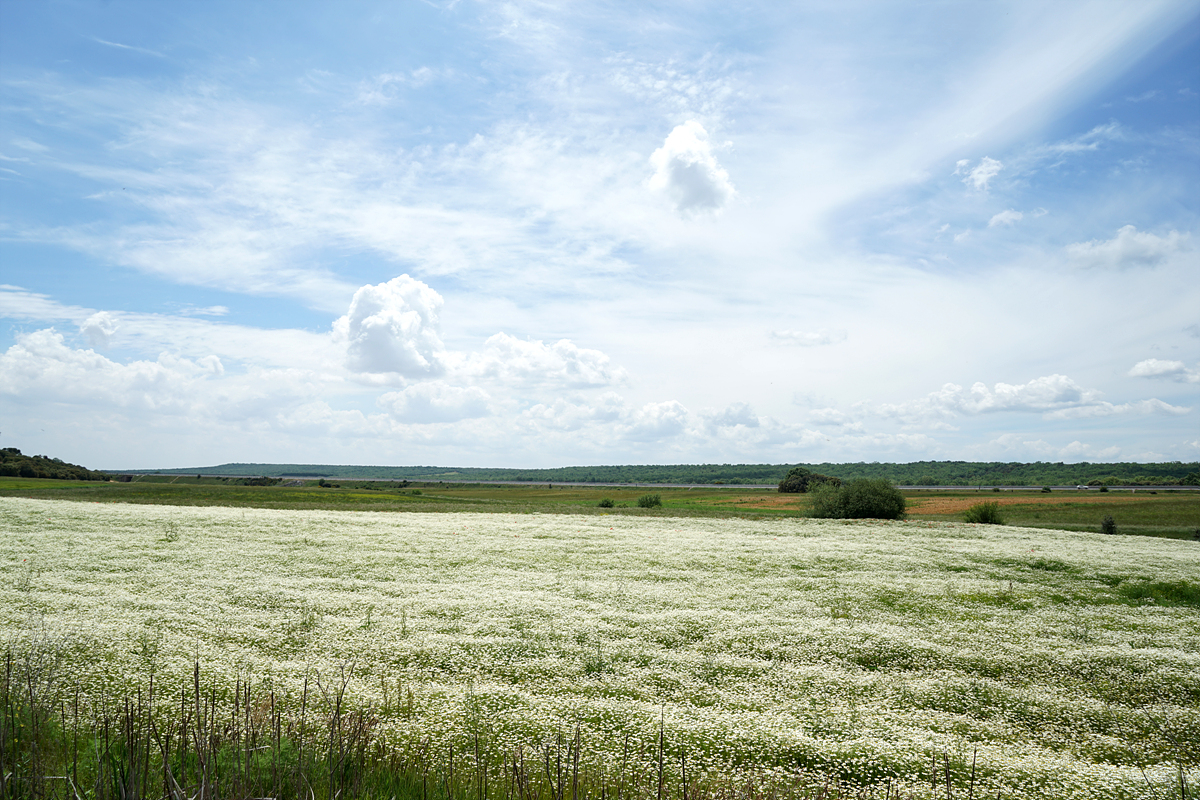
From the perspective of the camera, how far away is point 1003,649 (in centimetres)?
1339

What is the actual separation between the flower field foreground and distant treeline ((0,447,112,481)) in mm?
102443

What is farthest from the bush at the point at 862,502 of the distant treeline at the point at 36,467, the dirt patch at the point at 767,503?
the distant treeline at the point at 36,467

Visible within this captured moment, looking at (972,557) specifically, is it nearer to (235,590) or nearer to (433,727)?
(433,727)

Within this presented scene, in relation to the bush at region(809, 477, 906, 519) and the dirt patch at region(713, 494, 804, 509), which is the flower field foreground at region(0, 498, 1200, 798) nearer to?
the bush at region(809, 477, 906, 519)

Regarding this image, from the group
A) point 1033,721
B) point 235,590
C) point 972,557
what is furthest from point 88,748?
point 972,557

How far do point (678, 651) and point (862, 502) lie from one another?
135 ft

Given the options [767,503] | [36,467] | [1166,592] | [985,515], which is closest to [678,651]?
[1166,592]

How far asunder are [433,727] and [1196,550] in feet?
122

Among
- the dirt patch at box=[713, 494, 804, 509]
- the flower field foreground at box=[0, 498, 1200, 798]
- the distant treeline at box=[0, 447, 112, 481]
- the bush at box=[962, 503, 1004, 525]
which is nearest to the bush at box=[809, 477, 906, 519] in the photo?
the bush at box=[962, 503, 1004, 525]

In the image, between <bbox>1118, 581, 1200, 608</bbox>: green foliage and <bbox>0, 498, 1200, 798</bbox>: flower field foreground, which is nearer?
<bbox>0, 498, 1200, 798</bbox>: flower field foreground

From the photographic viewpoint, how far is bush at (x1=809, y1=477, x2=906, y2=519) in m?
48.8

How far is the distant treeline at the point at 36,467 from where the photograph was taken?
329 feet

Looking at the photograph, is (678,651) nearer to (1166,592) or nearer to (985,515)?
(1166,592)

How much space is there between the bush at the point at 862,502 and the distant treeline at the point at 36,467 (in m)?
114
